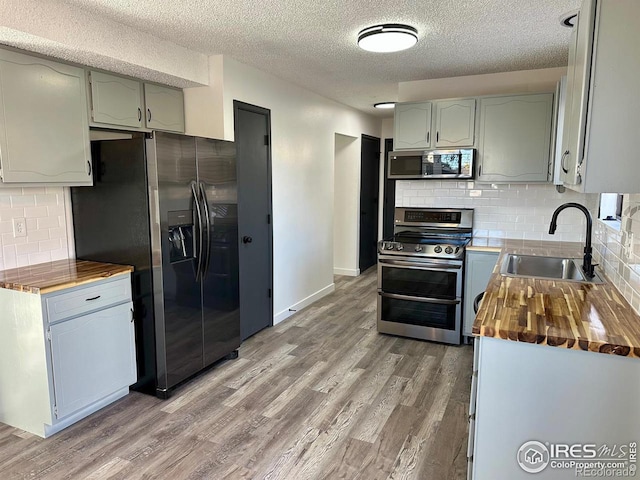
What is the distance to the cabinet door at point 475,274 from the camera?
11.8 ft

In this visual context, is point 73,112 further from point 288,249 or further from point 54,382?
point 288,249

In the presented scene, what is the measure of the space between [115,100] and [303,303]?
2888 millimetres

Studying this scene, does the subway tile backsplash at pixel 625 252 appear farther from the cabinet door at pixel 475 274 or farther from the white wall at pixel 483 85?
the white wall at pixel 483 85

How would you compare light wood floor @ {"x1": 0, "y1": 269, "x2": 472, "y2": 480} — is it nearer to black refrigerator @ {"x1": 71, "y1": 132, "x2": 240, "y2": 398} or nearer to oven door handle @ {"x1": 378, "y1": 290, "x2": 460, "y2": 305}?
black refrigerator @ {"x1": 71, "y1": 132, "x2": 240, "y2": 398}

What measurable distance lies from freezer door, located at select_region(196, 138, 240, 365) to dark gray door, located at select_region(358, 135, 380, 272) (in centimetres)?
335

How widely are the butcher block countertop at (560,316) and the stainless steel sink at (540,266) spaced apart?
1.93ft

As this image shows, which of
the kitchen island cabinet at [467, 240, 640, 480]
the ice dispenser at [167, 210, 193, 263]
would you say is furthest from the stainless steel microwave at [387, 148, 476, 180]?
the kitchen island cabinet at [467, 240, 640, 480]

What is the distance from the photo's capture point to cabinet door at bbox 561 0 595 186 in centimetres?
155

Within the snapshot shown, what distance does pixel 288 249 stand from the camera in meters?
4.57

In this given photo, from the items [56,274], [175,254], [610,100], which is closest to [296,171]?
[175,254]

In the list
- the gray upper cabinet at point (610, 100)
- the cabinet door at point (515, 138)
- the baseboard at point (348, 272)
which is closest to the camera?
the gray upper cabinet at point (610, 100)

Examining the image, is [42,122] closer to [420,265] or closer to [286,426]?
[286,426]

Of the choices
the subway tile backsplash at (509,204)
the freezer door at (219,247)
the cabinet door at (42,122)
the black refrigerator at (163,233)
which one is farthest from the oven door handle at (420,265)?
the cabinet door at (42,122)

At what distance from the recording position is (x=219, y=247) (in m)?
3.25
